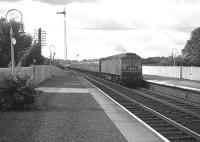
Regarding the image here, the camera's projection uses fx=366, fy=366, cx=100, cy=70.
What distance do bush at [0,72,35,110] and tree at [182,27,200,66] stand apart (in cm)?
6029

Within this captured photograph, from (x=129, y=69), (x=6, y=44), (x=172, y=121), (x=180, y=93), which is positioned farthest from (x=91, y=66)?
(x=172, y=121)

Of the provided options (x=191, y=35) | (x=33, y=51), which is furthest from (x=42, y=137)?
(x=191, y=35)

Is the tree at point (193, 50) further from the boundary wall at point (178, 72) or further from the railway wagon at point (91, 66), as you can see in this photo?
the railway wagon at point (91, 66)

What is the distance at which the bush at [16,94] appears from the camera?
14648 mm

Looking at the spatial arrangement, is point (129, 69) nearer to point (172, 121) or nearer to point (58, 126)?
point (172, 121)

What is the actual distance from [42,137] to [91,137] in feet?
4.24

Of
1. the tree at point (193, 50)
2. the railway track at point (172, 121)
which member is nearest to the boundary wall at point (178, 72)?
the tree at point (193, 50)

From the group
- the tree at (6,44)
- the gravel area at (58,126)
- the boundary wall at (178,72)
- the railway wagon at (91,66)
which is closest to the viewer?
the gravel area at (58,126)

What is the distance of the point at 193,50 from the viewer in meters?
82.0

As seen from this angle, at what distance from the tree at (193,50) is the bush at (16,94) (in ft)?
198

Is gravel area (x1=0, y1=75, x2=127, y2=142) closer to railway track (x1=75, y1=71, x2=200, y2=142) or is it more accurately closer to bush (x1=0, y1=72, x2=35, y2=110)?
bush (x1=0, y1=72, x2=35, y2=110)

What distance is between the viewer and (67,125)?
1147cm

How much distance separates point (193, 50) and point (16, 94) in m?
71.6

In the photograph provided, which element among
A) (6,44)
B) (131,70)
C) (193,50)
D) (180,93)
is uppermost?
(193,50)
